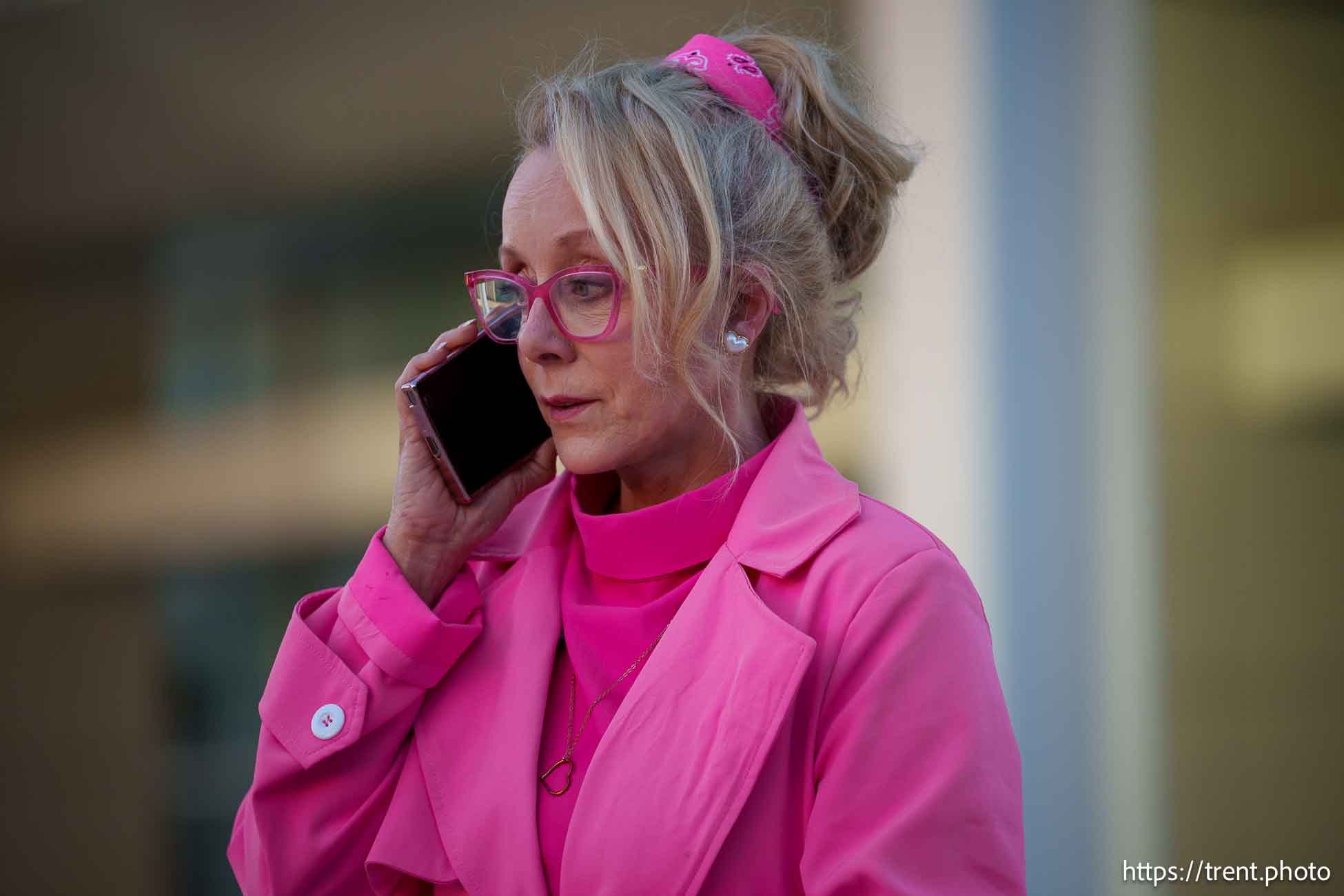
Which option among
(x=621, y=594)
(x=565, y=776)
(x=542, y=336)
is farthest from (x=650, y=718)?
(x=542, y=336)

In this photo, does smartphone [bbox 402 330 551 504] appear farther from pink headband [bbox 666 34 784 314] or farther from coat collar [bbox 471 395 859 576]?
pink headband [bbox 666 34 784 314]

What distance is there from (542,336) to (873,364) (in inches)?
72.7

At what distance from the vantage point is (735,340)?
63.4 inches

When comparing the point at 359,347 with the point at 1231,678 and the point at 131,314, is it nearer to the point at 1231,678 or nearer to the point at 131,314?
the point at 131,314

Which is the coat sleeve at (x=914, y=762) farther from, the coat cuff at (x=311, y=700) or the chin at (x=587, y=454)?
the coat cuff at (x=311, y=700)

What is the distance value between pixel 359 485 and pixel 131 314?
0.94 meters

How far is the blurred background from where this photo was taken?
2.98 m

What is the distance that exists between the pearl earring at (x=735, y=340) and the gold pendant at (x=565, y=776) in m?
0.61

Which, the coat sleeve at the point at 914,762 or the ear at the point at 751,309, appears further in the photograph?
the ear at the point at 751,309

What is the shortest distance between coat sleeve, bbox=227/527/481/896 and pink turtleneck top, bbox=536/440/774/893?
0.16 meters

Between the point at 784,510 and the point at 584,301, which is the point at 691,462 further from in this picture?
the point at 584,301

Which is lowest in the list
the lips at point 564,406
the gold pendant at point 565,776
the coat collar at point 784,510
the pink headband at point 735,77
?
the gold pendant at point 565,776

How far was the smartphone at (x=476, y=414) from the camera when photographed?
169 cm

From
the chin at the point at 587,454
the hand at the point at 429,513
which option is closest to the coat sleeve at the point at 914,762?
the chin at the point at 587,454
